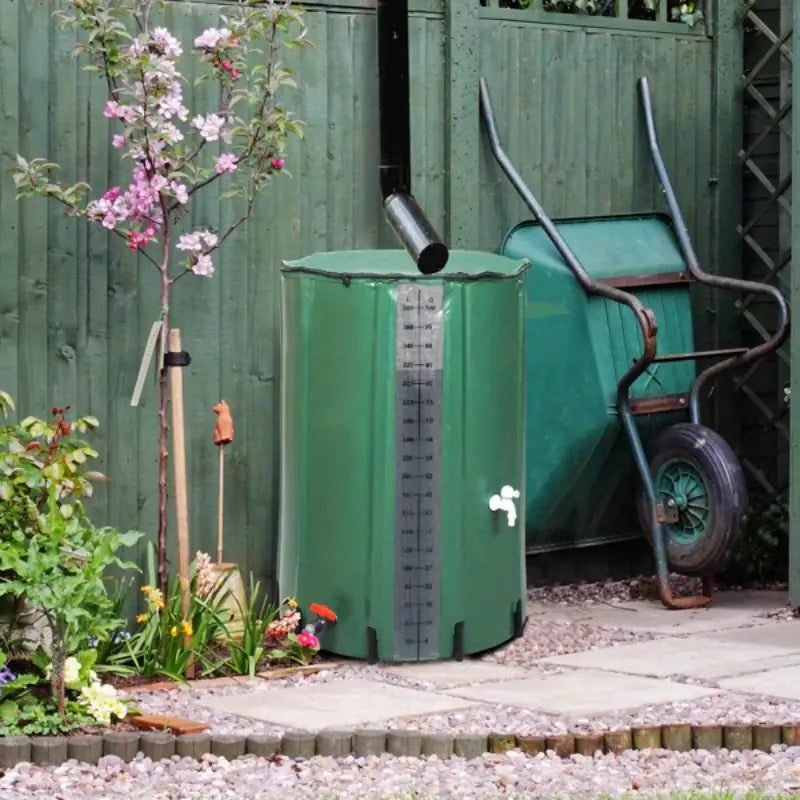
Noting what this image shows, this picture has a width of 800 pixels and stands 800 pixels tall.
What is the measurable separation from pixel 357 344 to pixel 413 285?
28cm

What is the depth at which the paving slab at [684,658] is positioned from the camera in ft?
19.2

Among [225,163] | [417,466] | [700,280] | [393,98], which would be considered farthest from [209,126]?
[700,280]

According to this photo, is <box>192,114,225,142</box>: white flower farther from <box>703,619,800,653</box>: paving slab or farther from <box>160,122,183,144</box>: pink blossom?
<box>703,619,800,653</box>: paving slab

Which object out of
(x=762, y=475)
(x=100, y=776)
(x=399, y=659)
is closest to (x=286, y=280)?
(x=399, y=659)

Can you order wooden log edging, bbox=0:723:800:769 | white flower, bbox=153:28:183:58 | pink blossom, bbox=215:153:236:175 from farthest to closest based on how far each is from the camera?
pink blossom, bbox=215:153:236:175, white flower, bbox=153:28:183:58, wooden log edging, bbox=0:723:800:769

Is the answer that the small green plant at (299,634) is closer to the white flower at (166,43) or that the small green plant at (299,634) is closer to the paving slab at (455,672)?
the paving slab at (455,672)

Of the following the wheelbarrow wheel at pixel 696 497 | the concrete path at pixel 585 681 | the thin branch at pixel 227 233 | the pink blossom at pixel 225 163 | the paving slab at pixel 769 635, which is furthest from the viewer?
the wheelbarrow wheel at pixel 696 497

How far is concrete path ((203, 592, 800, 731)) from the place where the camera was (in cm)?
520

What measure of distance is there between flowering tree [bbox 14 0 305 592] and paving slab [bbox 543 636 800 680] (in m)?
1.49

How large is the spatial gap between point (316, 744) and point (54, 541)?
97 centimetres

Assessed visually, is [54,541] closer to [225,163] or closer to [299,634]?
[299,634]

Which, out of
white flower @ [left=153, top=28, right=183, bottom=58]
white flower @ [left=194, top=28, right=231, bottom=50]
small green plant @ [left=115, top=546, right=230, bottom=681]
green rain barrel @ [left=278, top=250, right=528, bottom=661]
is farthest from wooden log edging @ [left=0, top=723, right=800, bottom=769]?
white flower @ [left=194, top=28, right=231, bottom=50]

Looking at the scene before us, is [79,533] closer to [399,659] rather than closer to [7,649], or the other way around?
[7,649]

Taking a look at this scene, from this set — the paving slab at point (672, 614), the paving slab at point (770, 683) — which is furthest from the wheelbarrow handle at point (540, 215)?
the paving slab at point (770, 683)
